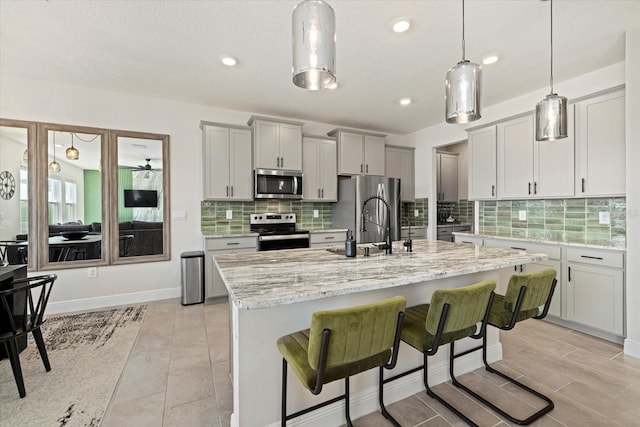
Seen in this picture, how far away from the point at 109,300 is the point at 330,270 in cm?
352

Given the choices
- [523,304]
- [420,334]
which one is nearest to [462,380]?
[523,304]

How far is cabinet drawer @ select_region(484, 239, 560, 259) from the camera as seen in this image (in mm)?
3004

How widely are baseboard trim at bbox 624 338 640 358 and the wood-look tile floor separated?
0.06 meters

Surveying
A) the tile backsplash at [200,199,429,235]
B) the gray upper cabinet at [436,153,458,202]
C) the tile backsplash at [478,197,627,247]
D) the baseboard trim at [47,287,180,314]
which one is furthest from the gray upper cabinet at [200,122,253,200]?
the gray upper cabinet at [436,153,458,202]

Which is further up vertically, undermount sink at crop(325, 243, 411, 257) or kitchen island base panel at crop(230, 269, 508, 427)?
undermount sink at crop(325, 243, 411, 257)

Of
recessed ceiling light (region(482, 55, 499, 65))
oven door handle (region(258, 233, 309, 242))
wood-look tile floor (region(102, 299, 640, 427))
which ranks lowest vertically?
wood-look tile floor (region(102, 299, 640, 427))

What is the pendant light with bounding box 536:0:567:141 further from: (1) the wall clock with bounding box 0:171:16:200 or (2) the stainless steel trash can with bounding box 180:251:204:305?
(1) the wall clock with bounding box 0:171:16:200

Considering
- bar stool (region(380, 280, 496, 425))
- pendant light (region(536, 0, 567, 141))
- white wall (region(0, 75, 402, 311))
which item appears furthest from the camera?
white wall (region(0, 75, 402, 311))

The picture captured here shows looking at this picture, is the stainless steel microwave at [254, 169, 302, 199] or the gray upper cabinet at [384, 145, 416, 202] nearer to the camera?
the stainless steel microwave at [254, 169, 302, 199]

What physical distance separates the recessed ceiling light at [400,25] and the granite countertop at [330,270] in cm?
180

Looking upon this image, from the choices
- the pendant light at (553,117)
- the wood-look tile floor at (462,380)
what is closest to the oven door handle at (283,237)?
the wood-look tile floor at (462,380)

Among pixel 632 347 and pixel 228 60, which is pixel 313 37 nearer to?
pixel 228 60

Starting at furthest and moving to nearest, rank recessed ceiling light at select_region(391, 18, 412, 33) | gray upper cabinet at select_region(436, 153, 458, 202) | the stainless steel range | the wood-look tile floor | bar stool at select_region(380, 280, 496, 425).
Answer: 1. gray upper cabinet at select_region(436, 153, 458, 202)
2. the stainless steel range
3. recessed ceiling light at select_region(391, 18, 412, 33)
4. the wood-look tile floor
5. bar stool at select_region(380, 280, 496, 425)

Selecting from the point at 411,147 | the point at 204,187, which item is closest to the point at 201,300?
the point at 204,187
